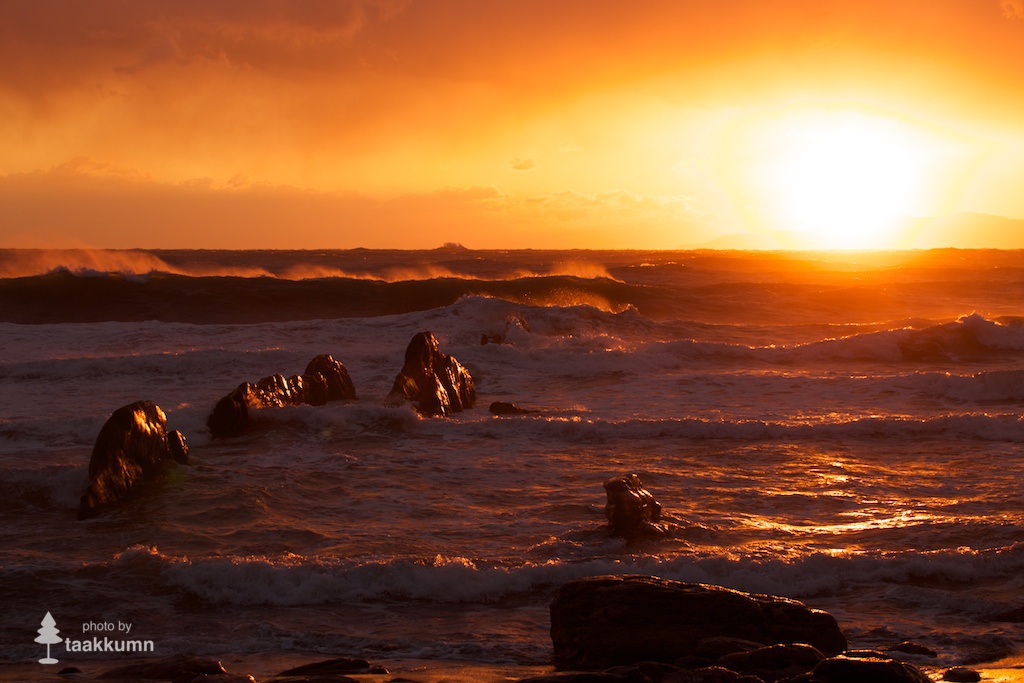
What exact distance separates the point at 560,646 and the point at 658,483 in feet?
17.7

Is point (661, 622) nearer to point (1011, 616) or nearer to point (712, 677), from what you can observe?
point (712, 677)

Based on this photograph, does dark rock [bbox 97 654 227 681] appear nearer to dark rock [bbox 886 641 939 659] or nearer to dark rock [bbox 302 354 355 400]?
dark rock [bbox 886 641 939 659]

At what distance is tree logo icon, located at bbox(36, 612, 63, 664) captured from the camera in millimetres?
6129

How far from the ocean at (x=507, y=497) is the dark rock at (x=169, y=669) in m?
0.40

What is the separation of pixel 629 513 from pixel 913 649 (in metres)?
3.07

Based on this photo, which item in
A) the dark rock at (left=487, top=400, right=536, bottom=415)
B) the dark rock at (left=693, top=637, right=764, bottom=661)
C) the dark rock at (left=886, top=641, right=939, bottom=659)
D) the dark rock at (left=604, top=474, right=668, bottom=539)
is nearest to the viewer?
the dark rock at (left=693, top=637, right=764, bottom=661)

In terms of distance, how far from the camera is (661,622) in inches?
232

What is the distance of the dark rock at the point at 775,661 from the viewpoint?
16.8 ft

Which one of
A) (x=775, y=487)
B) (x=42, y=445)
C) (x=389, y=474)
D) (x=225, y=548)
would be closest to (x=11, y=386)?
(x=42, y=445)

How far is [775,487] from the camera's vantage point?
11.0m

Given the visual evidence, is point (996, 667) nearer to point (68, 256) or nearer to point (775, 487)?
point (775, 487)

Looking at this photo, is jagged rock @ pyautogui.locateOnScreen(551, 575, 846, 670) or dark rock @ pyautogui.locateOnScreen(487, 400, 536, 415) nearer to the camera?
jagged rock @ pyautogui.locateOnScreen(551, 575, 846, 670)

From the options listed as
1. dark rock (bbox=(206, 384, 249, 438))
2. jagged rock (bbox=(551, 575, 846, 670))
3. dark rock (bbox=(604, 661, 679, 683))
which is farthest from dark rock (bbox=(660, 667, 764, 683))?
dark rock (bbox=(206, 384, 249, 438))

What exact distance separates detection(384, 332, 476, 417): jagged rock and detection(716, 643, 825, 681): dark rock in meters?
10.6
